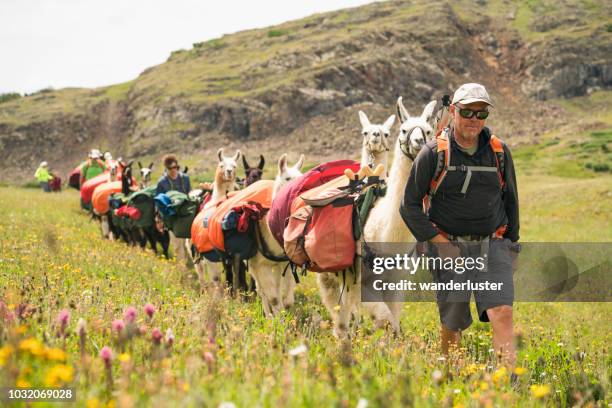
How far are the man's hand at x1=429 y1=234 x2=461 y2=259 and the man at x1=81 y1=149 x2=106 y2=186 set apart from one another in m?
17.2

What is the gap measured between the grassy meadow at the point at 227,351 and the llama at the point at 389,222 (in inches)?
13.4

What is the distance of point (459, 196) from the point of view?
15.3 feet

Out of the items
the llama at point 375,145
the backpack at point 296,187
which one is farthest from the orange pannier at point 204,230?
the llama at point 375,145

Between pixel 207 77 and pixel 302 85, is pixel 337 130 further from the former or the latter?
pixel 207 77

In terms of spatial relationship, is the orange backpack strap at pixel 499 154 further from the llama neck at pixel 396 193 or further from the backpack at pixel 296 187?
the backpack at pixel 296 187

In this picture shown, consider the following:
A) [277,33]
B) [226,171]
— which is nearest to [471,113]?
[226,171]

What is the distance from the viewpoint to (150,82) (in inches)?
3029

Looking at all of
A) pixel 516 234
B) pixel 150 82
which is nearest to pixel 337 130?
pixel 150 82

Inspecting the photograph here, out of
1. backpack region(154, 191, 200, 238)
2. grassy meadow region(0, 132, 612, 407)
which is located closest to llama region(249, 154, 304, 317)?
grassy meadow region(0, 132, 612, 407)

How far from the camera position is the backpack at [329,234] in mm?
5703

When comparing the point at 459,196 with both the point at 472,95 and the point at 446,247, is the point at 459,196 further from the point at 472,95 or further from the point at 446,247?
the point at 472,95

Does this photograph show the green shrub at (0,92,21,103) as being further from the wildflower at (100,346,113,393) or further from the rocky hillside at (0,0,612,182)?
the wildflower at (100,346,113,393)

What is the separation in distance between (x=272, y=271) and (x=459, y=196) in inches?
165

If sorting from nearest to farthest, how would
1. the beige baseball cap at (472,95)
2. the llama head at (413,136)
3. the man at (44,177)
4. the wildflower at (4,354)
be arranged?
the wildflower at (4,354) < the beige baseball cap at (472,95) < the llama head at (413,136) < the man at (44,177)
